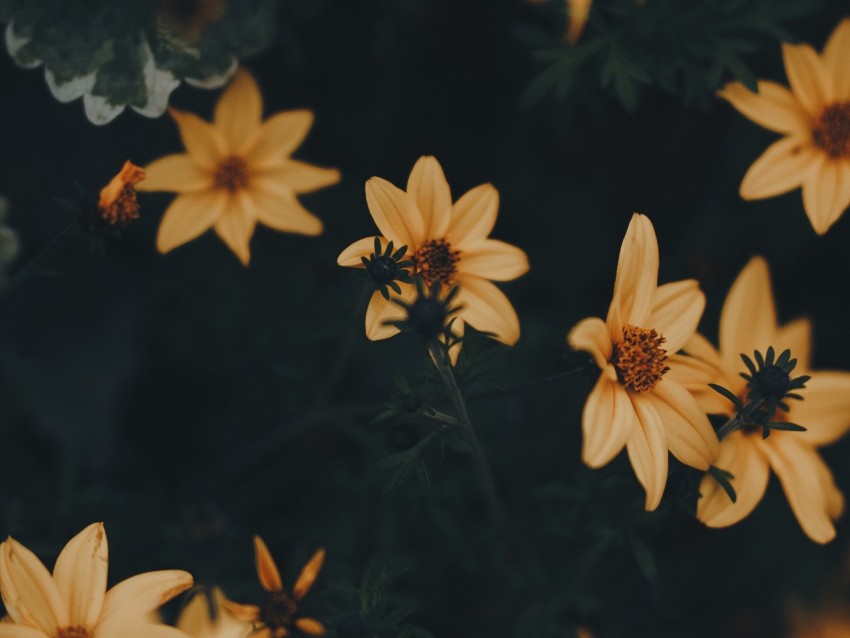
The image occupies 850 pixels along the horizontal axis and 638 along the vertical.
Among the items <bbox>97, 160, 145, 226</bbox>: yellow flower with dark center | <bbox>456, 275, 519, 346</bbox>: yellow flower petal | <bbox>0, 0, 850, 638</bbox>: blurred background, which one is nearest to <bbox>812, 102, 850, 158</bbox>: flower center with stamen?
<bbox>0, 0, 850, 638</bbox>: blurred background

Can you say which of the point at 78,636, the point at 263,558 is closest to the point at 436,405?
the point at 263,558

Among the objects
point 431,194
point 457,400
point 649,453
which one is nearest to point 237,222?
point 431,194

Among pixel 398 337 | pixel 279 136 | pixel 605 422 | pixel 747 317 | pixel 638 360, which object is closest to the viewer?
pixel 605 422

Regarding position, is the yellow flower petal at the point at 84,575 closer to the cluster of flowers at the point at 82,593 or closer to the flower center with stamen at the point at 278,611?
the cluster of flowers at the point at 82,593

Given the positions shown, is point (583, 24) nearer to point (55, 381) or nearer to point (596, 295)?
point (596, 295)

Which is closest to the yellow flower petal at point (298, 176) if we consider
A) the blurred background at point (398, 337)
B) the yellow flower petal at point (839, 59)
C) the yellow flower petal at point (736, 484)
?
the blurred background at point (398, 337)

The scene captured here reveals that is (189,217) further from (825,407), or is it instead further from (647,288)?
(825,407)
